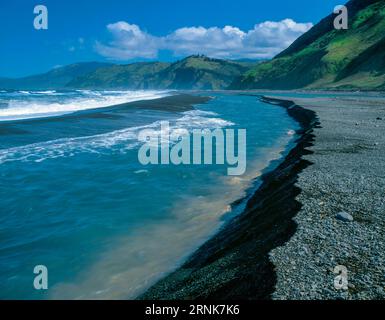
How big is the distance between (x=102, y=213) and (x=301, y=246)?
8.23m

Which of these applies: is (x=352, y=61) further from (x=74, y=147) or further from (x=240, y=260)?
(x=240, y=260)

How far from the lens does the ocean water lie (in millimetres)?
9172

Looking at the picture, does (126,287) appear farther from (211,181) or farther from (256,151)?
(256,151)

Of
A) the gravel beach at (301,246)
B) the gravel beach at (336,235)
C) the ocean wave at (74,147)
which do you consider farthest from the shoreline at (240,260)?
the ocean wave at (74,147)

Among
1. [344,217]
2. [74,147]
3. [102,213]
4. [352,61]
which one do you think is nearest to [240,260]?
[344,217]

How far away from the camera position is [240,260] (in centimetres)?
759

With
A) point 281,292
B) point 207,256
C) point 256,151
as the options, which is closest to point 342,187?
point 207,256

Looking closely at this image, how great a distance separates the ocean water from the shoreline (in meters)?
0.76

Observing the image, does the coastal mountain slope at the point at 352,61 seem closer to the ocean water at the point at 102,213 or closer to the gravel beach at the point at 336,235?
the ocean water at the point at 102,213

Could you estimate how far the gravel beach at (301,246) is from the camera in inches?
235

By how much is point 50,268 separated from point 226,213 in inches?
248

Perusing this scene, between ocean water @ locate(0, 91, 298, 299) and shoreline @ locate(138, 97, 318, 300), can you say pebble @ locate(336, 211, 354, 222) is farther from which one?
ocean water @ locate(0, 91, 298, 299)

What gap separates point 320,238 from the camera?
7.56m

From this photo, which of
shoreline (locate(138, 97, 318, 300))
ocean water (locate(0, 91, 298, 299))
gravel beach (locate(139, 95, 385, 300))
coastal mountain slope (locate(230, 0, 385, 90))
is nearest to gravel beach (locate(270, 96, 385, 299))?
gravel beach (locate(139, 95, 385, 300))
